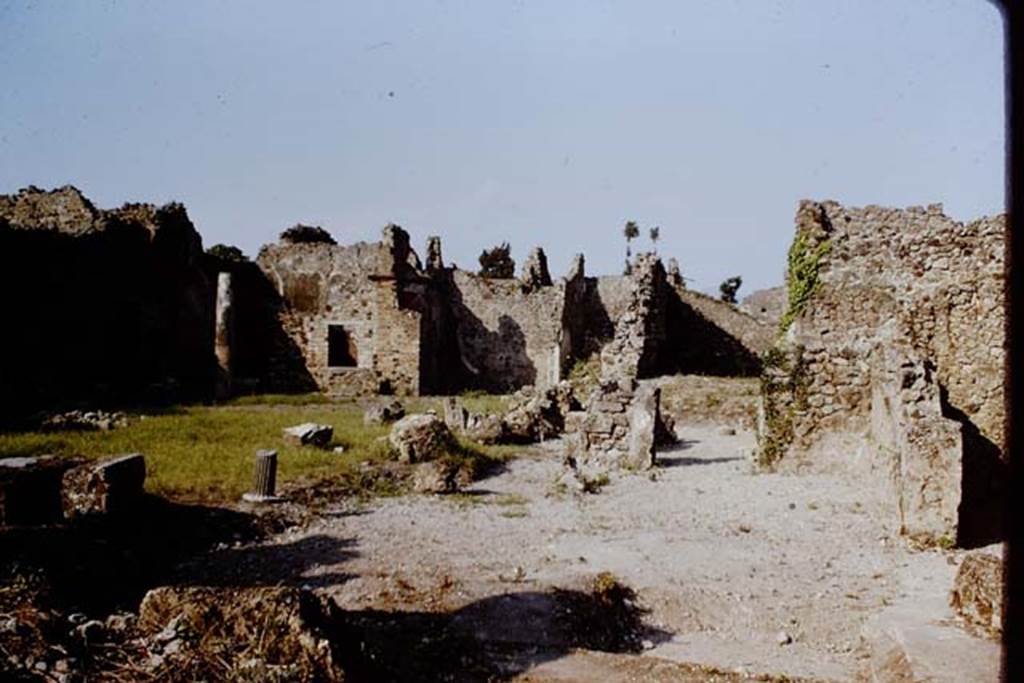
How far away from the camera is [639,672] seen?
15.7ft

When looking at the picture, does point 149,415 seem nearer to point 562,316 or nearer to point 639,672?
point 639,672

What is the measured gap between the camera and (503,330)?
101 feet

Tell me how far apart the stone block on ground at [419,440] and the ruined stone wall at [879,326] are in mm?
5601

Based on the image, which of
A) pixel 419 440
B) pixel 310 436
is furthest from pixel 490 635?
pixel 310 436

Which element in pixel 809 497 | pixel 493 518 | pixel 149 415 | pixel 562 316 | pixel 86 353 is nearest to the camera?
pixel 493 518

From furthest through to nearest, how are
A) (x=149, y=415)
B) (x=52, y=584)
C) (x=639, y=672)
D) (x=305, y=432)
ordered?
(x=149, y=415), (x=305, y=432), (x=52, y=584), (x=639, y=672)

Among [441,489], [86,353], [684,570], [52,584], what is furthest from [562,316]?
[52,584]

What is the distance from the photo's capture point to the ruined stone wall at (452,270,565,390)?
3041cm

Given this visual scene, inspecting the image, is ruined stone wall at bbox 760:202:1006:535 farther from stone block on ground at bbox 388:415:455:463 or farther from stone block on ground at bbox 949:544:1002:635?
stone block on ground at bbox 388:415:455:463

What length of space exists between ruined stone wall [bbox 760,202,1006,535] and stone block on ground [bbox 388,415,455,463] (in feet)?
18.4

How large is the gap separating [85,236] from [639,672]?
2225 cm

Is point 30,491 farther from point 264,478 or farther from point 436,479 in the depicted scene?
point 436,479

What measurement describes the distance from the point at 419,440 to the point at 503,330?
60.2 feet

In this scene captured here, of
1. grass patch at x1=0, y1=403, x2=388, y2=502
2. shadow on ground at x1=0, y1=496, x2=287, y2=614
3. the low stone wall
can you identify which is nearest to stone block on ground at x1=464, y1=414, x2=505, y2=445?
grass patch at x1=0, y1=403, x2=388, y2=502
